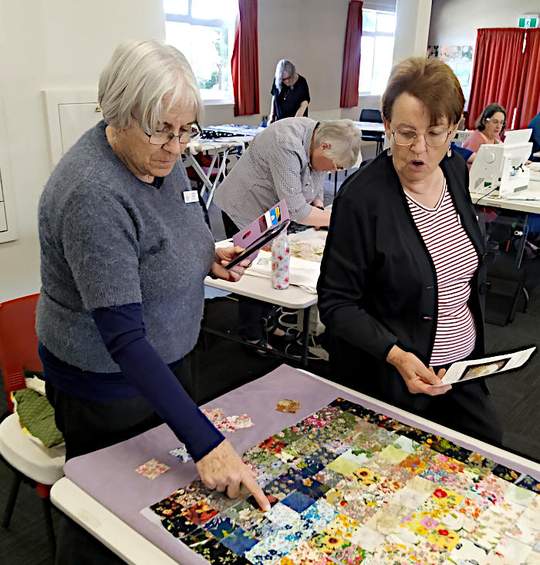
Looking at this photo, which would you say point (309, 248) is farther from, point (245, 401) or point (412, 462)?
point (412, 462)

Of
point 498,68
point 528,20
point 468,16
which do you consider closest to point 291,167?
point 528,20

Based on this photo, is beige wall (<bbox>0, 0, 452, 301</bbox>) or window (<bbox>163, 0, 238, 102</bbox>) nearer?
beige wall (<bbox>0, 0, 452, 301</bbox>)

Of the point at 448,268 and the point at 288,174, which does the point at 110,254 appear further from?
the point at 288,174

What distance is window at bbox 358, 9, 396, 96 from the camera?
1051 centimetres

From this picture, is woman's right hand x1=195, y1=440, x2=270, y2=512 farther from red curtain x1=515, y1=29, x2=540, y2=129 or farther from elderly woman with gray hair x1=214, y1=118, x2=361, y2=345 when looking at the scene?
red curtain x1=515, y1=29, x2=540, y2=129

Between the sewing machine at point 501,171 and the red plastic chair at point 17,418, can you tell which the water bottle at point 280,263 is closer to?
the red plastic chair at point 17,418

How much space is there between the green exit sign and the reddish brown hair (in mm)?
9328

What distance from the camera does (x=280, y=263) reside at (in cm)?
233

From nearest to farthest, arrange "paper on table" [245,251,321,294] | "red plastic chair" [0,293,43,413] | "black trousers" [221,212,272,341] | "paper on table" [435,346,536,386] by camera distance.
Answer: "paper on table" [435,346,536,386], "red plastic chair" [0,293,43,413], "paper on table" [245,251,321,294], "black trousers" [221,212,272,341]

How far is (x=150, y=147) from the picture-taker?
3.65 ft

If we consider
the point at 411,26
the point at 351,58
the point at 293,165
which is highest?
the point at 411,26

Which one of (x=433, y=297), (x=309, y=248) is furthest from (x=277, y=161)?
(x=433, y=297)

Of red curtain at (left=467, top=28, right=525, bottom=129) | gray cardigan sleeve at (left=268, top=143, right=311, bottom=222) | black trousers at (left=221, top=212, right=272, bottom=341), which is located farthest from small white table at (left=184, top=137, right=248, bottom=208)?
red curtain at (left=467, top=28, right=525, bottom=129)

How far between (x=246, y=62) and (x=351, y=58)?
2.74m
